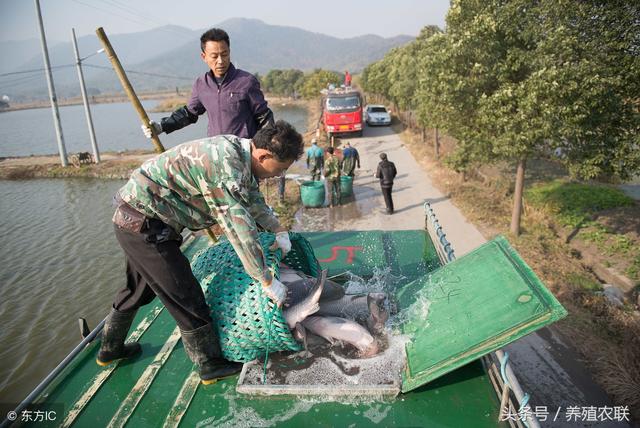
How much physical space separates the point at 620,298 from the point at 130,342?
683 centimetres

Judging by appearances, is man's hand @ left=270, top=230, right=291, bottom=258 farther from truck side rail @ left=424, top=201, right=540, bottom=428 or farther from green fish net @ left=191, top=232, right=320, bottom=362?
truck side rail @ left=424, top=201, right=540, bottom=428

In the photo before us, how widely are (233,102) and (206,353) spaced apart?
7.61ft

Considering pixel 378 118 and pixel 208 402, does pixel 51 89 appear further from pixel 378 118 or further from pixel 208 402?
pixel 208 402

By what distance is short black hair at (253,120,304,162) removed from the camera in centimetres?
243

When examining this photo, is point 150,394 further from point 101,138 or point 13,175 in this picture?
point 101,138

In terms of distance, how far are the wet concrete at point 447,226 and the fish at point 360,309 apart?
226 centimetres

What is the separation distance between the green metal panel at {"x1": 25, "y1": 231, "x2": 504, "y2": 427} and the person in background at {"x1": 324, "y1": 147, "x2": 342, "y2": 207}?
23.8 ft

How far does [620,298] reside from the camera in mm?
6230

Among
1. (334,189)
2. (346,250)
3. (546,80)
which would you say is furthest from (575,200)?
(346,250)

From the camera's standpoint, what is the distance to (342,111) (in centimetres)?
1972

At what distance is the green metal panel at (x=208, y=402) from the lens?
8.02 feet

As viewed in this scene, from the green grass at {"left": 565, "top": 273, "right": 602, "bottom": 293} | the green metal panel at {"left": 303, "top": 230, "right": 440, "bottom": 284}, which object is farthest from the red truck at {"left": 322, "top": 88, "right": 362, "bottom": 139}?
the green metal panel at {"left": 303, "top": 230, "right": 440, "bottom": 284}

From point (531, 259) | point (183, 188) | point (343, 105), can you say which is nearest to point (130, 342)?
point (183, 188)

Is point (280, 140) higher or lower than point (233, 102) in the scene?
lower
